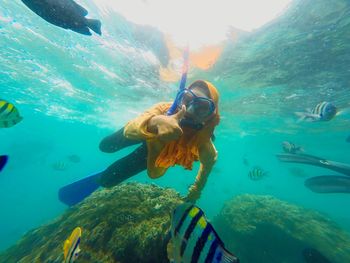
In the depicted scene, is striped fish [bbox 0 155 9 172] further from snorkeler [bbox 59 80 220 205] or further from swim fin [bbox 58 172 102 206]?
swim fin [bbox 58 172 102 206]

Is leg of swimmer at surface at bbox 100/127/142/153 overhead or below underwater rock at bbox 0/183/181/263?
overhead

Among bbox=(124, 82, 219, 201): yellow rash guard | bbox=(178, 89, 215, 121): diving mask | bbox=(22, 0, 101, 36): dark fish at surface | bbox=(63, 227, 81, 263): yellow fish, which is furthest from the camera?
bbox=(178, 89, 215, 121): diving mask

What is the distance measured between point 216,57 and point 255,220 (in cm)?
1047

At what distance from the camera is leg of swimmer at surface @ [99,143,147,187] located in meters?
5.77

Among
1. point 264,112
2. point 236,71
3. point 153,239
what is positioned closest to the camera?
point 153,239

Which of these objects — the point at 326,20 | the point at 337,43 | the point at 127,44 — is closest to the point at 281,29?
the point at 326,20

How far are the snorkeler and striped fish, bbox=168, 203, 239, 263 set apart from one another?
Answer: 1.28 metres

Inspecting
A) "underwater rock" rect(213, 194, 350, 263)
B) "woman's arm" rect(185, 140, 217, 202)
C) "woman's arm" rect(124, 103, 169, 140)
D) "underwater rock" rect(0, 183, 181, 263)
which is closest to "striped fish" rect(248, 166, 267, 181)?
"underwater rock" rect(213, 194, 350, 263)

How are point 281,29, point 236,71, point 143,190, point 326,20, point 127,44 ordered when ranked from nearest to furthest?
1. point 143,190
2. point 326,20
3. point 281,29
4. point 127,44
5. point 236,71

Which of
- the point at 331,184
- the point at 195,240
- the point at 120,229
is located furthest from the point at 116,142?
the point at 331,184

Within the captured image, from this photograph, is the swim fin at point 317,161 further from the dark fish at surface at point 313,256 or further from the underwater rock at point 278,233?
the underwater rock at point 278,233

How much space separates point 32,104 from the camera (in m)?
32.4

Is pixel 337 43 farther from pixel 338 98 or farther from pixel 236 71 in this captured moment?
pixel 338 98

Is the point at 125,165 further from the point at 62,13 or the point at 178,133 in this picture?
the point at 62,13
